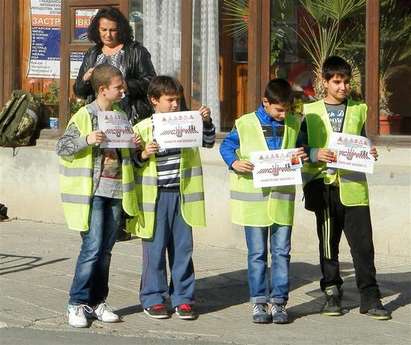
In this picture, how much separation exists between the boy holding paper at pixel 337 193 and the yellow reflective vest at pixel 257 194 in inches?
9.3

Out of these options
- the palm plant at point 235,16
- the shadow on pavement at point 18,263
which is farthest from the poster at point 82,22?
the shadow on pavement at point 18,263

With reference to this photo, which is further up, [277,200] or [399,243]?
[277,200]

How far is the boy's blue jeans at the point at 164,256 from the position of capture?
26.6 ft

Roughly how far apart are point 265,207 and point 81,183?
1.24 meters

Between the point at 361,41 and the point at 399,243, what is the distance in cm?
198

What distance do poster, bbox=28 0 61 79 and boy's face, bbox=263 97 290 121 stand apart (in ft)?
17.9

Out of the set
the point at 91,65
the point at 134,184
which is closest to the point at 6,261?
the point at 91,65

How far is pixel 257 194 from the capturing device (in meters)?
8.04

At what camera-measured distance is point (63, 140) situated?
25.4 ft

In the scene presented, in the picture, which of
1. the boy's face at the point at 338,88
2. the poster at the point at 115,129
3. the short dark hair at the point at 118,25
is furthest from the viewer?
the short dark hair at the point at 118,25

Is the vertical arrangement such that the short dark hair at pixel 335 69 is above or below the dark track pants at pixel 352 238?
above

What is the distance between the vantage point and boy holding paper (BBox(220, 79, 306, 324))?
8.01 metres

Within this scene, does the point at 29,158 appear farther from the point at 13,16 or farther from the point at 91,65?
the point at 91,65

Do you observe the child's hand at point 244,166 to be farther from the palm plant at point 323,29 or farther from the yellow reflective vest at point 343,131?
the palm plant at point 323,29
